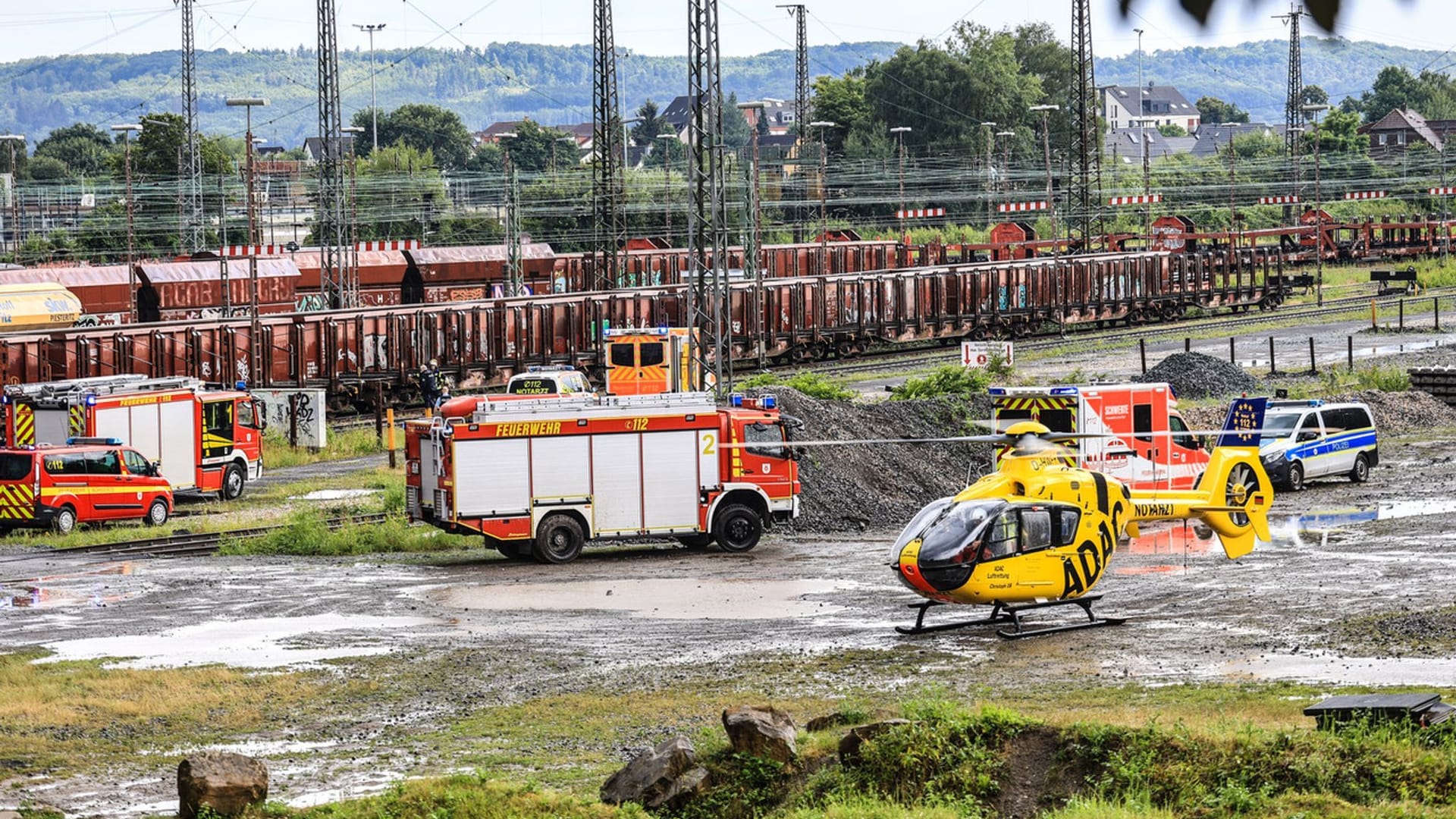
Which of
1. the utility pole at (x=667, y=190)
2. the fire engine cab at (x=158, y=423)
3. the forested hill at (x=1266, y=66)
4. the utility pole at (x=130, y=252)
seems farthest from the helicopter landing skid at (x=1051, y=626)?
the utility pole at (x=667, y=190)

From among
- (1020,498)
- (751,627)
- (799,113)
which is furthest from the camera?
(799,113)

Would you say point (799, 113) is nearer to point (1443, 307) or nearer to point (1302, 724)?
point (1443, 307)

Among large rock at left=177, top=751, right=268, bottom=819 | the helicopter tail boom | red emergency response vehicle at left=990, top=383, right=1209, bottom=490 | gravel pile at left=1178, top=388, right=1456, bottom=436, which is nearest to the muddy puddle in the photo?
the helicopter tail boom

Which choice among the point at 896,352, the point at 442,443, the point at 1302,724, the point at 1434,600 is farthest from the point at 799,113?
the point at 1302,724

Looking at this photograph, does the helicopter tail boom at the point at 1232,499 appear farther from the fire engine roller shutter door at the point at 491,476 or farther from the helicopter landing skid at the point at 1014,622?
the fire engine roller shutter door at the point at 491,476

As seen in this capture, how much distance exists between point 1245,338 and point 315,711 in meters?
50.9

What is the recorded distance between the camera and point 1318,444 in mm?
32156

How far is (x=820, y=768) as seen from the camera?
12047 millimetres

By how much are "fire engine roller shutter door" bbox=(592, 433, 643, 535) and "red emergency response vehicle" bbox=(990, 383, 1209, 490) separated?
748 cm

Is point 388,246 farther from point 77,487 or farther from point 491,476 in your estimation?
point 491,476

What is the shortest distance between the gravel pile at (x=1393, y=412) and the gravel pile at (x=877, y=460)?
5863 millimetres

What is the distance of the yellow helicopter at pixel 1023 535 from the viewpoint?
60.8 ft

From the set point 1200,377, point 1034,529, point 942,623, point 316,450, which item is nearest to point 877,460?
point 942,623

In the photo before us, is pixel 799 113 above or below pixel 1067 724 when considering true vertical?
above
